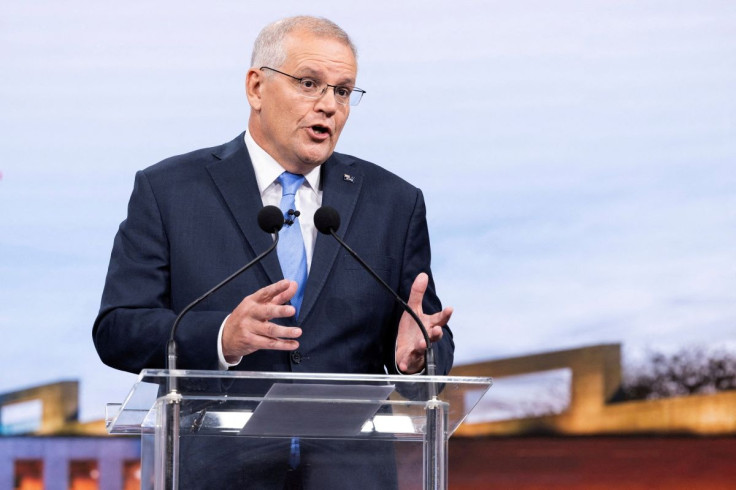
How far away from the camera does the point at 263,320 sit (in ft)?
→ 5.91

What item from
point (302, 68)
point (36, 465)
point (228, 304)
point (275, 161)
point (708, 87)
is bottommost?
point (36, 465)

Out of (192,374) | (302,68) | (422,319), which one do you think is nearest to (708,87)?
(302,68)

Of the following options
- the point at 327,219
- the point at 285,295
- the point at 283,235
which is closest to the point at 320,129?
the point at 283,235

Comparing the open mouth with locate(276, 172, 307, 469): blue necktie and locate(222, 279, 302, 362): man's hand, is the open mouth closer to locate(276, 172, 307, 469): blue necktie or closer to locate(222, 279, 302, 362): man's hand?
locate(276, 172, 307, 469): blue necktie

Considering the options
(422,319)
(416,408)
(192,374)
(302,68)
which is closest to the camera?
(192,374)

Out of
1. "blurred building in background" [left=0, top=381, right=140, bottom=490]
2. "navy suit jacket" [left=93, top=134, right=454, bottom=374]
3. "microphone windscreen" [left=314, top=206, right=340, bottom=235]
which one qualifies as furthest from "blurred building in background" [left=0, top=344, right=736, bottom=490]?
"microphone windscreen" [left=314, top=206, right=340, bottom=235]

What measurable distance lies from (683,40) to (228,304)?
2.43 metres

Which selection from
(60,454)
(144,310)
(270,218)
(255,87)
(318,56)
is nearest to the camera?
(270,218)

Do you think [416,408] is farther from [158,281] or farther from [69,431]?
[69,431]

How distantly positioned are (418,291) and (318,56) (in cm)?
65

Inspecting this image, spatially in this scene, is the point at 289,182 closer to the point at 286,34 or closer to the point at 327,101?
the point at 327,101

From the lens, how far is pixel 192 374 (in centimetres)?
166

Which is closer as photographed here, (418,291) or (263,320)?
(263,320)

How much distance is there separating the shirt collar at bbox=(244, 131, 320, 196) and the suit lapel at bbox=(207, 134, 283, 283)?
0.03 m
